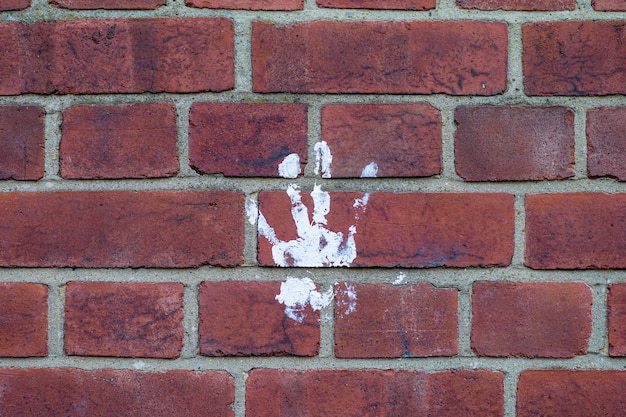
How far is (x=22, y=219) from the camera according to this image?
2.24 ft

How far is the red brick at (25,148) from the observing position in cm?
69

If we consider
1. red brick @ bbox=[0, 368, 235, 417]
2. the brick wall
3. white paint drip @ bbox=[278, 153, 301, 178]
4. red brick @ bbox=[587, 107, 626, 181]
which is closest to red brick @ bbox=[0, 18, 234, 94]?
the brick wall

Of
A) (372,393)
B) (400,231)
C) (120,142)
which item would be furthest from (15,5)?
(372,393)

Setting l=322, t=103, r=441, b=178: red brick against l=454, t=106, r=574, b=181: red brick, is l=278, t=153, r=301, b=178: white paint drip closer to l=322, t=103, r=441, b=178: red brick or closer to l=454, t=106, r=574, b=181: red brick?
l=322, t=103, r=441, b=178: red brick

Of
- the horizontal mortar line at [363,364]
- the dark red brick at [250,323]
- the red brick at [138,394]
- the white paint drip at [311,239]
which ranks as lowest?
the red brick at [138,394]

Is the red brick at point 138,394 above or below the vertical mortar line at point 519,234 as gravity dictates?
below

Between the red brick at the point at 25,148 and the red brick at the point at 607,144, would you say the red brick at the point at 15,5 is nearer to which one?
the red brick at the point at 25,148

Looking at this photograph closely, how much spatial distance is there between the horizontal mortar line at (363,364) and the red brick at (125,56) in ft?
1.17

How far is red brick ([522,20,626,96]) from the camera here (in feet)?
2.23

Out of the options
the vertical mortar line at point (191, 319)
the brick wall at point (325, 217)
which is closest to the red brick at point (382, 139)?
the brick wall at point (325, 217)

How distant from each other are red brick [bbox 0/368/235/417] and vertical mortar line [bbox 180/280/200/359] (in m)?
0.03

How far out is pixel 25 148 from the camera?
2.25ft

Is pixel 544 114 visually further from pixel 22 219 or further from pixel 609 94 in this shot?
pixel 22 219

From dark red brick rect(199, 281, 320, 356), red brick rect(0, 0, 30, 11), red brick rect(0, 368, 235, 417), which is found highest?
red brick rect(0, 0, 30, 11)
